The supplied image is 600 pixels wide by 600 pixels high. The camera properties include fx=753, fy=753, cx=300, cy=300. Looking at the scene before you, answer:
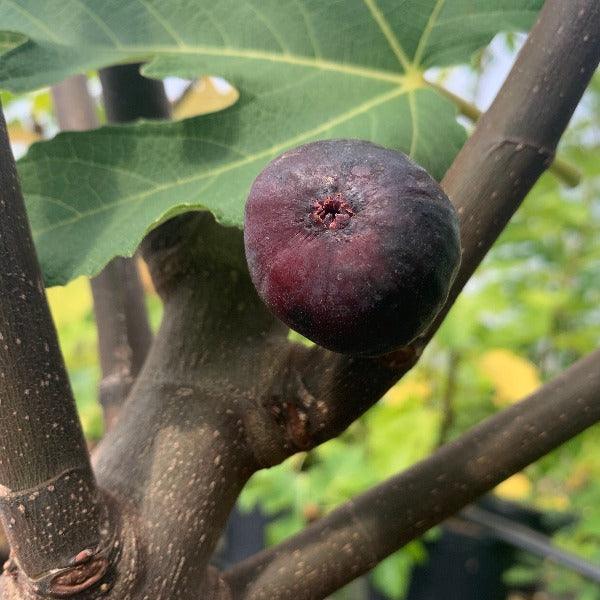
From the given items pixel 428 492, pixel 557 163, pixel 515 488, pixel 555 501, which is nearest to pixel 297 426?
pixel 428 492

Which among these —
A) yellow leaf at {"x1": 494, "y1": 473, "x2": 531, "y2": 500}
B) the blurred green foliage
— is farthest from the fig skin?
yellow leaf at {"x1": 494, "y1": 473, "x2": 531, "y2": 500}

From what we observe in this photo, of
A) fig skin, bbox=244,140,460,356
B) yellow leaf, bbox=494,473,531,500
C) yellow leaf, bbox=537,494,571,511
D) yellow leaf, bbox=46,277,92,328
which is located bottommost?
yellow leaf, bbox=537,494,571,511

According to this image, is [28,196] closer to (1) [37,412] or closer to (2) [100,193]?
(2) [100,193]

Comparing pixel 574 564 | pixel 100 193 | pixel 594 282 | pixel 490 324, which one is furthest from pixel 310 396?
pixel 594 282

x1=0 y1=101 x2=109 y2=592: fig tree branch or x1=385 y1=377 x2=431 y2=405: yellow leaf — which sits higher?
x1=0 y1=101 x2=109 y2=592: fig tree branch

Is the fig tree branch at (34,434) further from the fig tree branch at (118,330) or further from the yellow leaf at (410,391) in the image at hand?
the yellow leaf at (410,391)

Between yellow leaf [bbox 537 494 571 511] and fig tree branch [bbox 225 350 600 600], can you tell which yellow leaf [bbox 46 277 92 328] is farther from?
yellow leaf [bbox 537 494 571 511]

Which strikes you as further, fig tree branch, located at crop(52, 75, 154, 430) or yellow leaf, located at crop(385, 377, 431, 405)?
yellow leaf, located at crop(385, 377, 431, 405)
